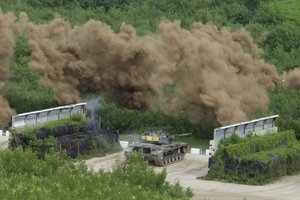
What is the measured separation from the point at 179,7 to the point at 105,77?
134ft

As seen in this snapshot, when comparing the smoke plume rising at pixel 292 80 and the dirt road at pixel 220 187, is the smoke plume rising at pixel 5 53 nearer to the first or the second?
the dirt road at pixel 220 187

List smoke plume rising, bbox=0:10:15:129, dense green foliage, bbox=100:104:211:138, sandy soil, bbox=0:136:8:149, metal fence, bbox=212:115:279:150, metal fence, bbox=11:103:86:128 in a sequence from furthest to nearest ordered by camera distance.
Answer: smoke plume rising, bbox=0:10:15:129 → dense green foliage, bbox=100:104:211:138 → sandy soil, bbox=0:136:8:149 → metal fence, bbox=11:103:86:128 → metal fence, bbox=212:115:279:150

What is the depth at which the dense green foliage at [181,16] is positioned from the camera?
82.0 metres

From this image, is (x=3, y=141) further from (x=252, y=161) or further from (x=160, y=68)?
(x=252, y=161)

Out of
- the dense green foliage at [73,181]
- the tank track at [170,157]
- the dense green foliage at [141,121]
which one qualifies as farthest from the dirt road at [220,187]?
the dense green foliage at [141,121]

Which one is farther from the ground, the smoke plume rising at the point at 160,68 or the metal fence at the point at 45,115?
the smoke plume rising at the point at 160,68

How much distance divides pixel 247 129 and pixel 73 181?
720 inches

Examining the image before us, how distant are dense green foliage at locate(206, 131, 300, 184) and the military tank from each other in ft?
12.9

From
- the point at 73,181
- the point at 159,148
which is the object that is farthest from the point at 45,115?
the point at 73,181

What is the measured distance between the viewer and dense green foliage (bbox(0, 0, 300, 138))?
82.0 metres

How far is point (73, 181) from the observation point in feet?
119

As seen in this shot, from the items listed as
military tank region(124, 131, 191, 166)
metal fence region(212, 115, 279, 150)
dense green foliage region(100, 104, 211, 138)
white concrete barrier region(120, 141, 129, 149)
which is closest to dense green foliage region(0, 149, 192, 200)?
military tank region(124, 131, 191, 166)

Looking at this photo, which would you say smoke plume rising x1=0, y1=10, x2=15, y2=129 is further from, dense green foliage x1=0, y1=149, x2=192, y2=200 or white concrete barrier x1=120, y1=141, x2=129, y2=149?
dense green foliage x1=0, y1=149, x2=192, y2=200

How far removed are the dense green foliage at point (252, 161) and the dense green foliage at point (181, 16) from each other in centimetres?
2472
